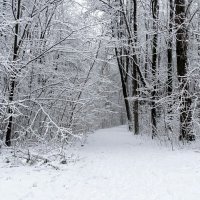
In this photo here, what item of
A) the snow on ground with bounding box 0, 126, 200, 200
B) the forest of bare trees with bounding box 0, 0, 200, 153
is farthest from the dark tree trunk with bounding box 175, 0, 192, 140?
the snow on ground with bounding box 0, 126, 200, 200

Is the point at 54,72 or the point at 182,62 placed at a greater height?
the point at 182,62

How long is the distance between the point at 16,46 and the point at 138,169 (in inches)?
236

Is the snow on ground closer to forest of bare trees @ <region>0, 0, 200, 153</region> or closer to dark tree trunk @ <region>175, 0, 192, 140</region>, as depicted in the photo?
forest of bare trees @ <region>0, 0, 200, 153</region>

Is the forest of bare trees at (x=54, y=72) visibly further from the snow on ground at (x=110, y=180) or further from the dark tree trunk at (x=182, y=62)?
the snow on ground at (x=110, y=180)

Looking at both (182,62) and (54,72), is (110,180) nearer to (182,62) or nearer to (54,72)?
(54,72)

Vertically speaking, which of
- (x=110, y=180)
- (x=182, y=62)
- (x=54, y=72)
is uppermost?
(x=182, y=62)

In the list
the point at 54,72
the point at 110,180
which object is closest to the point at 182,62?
the point at 54,72

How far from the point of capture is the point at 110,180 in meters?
5.89

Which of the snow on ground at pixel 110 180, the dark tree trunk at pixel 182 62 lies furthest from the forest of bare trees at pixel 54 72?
the snow on ground at pixel 110 180

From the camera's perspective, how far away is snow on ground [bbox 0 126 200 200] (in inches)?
190

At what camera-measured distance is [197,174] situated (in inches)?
237

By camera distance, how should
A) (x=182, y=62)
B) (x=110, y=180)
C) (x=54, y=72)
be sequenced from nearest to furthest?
1. (x=110, y=180)
2. (x=182, y=62)
3. (x=54, y=72)

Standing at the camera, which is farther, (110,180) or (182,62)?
(182,62)

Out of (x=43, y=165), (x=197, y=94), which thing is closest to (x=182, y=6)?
(x=197, y=94)
